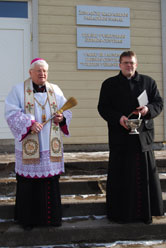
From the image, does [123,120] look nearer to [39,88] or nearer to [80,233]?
[39,88]

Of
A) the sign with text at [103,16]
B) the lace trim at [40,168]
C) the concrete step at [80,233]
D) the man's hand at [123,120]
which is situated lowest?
the concrete step at [80,233]

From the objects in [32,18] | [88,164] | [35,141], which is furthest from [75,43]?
[35,141]

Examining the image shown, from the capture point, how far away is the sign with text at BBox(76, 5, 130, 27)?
18.2 feet

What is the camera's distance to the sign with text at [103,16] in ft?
18.2

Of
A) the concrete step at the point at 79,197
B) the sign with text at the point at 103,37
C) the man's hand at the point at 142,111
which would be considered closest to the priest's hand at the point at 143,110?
the man's hand at the point at 142,111

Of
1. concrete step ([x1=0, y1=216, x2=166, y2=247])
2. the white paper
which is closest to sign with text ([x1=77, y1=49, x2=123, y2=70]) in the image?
the white paper

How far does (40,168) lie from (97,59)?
3.32 metres

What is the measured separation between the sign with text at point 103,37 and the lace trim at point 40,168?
3266 mm

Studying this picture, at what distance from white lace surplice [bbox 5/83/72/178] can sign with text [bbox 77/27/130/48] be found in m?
2.91

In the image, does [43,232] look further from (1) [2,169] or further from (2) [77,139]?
(2) [77,139]

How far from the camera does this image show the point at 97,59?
18.4ft

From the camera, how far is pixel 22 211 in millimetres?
2908

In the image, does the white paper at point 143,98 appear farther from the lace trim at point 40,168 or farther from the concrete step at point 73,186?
the concrete step at point 73,186

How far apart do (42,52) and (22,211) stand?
348cm
